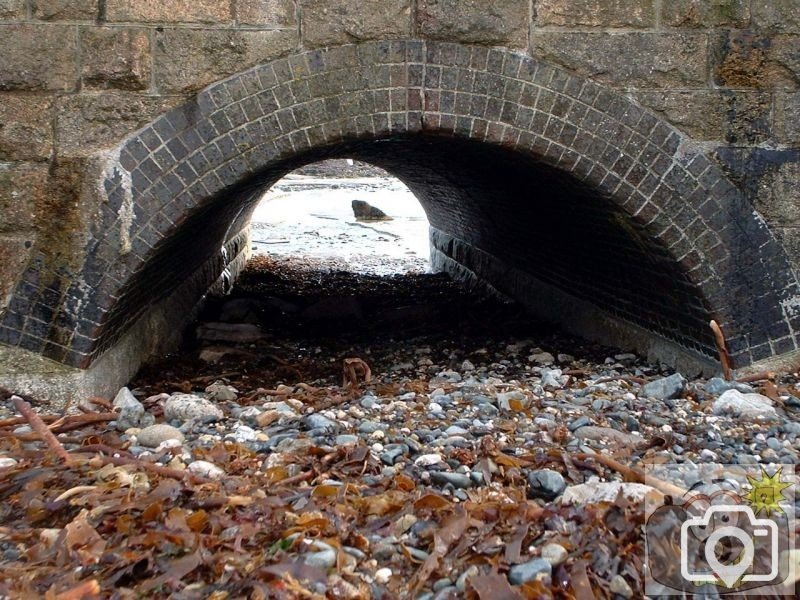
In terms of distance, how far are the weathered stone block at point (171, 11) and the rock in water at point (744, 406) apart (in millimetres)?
3352

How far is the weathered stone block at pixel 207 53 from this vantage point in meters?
4.45

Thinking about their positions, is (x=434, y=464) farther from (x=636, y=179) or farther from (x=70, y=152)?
(x=70, y=152)

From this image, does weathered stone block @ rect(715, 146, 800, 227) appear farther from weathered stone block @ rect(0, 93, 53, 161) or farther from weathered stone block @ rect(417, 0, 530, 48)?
weathered stone block @ rect(0, 93, 53, 161)

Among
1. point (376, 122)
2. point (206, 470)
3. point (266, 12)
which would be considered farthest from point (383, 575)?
point (266, 12)

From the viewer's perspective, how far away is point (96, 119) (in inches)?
175

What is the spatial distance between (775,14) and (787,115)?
59cm

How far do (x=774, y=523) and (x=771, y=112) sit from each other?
304cm

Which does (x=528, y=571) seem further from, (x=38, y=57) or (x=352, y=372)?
(x=38, y=57)

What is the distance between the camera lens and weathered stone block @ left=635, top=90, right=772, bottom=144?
475cm

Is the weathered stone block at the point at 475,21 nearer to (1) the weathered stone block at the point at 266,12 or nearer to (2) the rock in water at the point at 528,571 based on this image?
(1) the weathered stone block at the point at 266,12

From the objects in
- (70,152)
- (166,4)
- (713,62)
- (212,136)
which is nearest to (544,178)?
(713,62)

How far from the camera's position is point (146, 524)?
9.15 ft

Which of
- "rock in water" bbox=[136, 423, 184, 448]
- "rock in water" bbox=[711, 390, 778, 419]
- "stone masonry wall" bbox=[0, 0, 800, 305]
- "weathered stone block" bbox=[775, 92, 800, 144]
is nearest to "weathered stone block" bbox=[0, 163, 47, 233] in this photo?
"stone masonry wall" bbox=[0, 0, 800, 305]

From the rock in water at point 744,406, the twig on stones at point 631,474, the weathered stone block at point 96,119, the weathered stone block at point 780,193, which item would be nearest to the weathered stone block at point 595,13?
the weathered stone block at point 780,193
